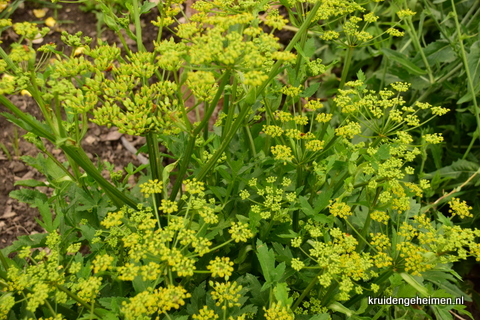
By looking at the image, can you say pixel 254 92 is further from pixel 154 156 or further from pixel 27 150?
pixel 27 150

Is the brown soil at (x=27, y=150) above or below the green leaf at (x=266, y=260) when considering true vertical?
below

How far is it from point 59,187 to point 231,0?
4.78ft

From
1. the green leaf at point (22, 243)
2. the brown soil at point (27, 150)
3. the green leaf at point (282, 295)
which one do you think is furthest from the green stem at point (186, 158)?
the brown soil at point (27, 150)

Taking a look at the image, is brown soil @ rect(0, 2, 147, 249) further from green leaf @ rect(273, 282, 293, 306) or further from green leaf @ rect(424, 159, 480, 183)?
green leaf @ rect(424, 159, 480, 183)

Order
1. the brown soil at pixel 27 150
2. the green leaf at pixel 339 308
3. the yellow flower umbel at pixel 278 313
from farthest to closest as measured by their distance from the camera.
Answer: the brown soil at pixel 27 150 → the green leaf at pixel 339 308 → the yellow flower umbel at pixel 278 313

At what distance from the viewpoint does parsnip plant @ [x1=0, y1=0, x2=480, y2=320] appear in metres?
1.54

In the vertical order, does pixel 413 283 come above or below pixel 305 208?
below

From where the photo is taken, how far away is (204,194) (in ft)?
5.73

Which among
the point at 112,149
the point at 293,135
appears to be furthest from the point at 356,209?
the point at 112,149

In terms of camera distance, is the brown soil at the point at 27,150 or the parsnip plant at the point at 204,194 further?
the brown soil at the point at 27,150

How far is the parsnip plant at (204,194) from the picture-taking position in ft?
5.04

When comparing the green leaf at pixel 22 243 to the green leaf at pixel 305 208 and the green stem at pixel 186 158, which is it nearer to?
the green stem at pixel 186 158

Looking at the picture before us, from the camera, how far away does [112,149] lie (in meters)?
4.46

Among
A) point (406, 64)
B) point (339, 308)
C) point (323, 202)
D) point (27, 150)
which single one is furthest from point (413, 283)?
point (27, 150)
